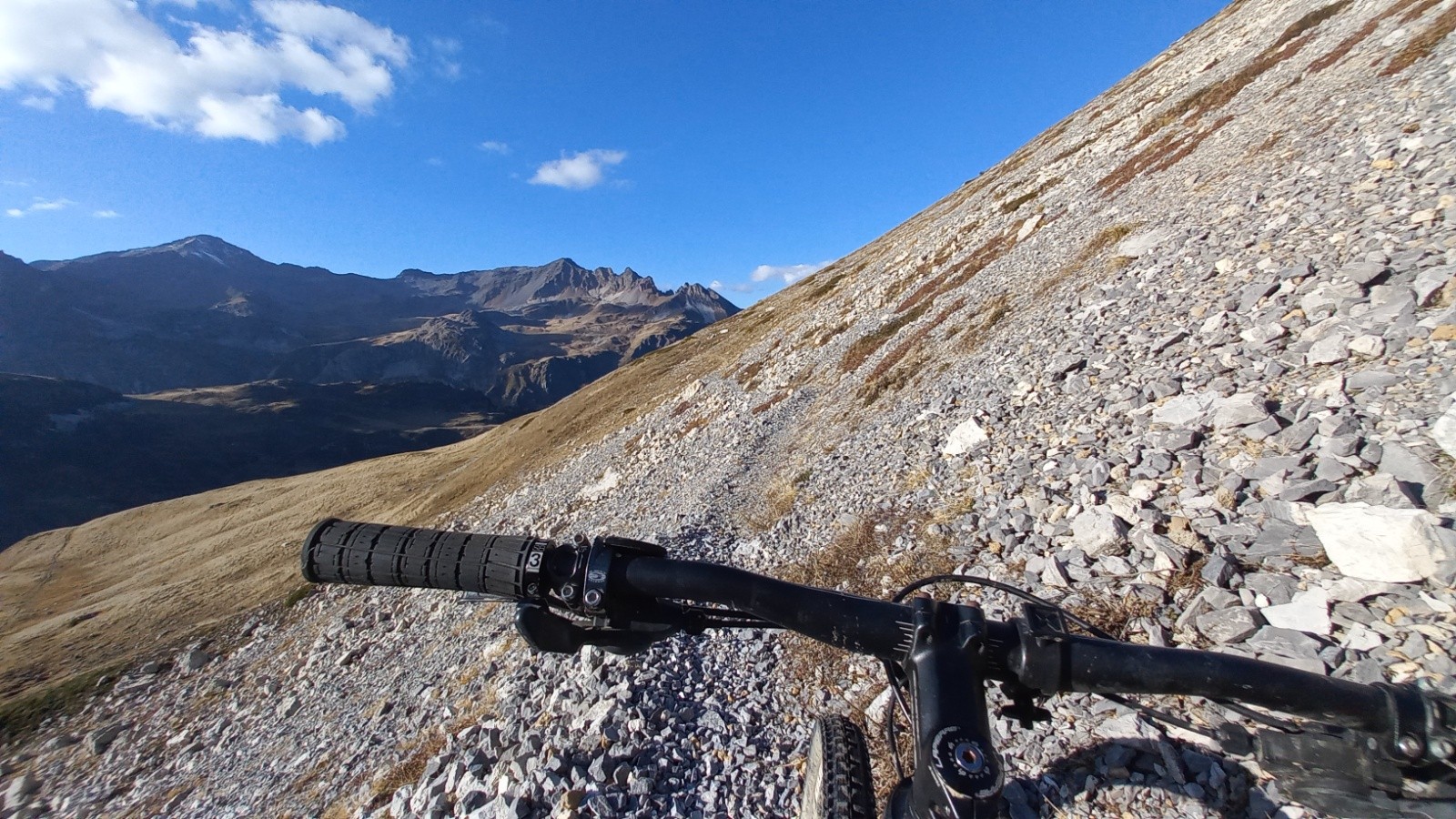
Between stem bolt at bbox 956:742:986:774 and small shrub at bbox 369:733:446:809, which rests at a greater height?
stem bolt at bbox 956:742:986:774

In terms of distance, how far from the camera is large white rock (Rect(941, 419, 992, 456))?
11164 mm

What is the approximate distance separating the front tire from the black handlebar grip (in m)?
3.04

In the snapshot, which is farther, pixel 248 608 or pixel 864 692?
pixel 248 608

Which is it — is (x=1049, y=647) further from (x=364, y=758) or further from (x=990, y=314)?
(x=990, y=314)

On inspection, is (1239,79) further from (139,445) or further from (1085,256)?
(139,445)

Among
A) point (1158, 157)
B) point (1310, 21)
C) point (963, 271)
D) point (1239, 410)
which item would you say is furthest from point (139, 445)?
point (1310, 21)

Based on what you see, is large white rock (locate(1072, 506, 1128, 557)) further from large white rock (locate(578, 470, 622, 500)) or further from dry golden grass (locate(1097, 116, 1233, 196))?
large white rock (locate(578, 470, 622, 500))

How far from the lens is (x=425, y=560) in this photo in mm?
3627

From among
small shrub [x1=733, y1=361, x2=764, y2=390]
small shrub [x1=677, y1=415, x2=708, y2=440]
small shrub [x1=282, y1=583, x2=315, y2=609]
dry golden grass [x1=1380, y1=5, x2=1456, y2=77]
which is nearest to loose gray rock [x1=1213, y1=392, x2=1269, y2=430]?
dry golden grass [x1=1380, y1=5, x2=1456, y2=77]

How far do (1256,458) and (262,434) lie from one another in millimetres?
220730

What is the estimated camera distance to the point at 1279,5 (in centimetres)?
3744

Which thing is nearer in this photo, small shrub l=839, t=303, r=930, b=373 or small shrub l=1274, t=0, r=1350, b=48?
small shrub l=839, t=303, r=930, b=373

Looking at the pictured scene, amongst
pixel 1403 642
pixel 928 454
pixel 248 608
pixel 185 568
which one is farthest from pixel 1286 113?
pixel 185 568

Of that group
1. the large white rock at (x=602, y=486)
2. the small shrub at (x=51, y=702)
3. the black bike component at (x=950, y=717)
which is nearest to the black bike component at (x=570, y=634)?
the black bike component at (x=950, y=717)
